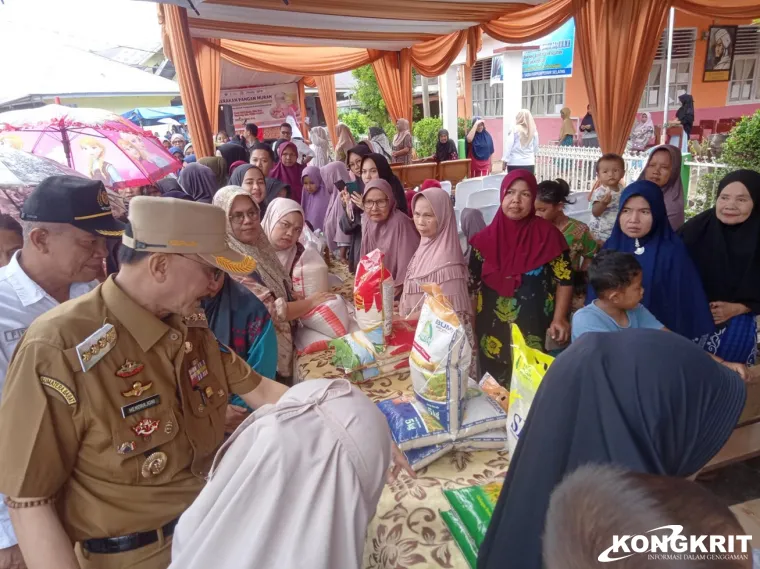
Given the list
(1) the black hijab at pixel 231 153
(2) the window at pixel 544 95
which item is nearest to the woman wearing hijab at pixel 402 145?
(1) the black hijab at pixel 231 153

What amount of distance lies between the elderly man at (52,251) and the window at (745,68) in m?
16.1

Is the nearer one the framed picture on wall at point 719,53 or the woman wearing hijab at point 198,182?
the woman wearing hijab at point 198,182

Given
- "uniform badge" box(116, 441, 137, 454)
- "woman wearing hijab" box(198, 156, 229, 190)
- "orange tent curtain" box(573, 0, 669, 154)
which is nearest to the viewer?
"uniform badge" box(116, 441, 137, 454)

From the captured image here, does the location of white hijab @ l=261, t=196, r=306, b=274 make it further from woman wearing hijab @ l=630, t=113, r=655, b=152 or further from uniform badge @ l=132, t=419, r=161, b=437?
woman wearing hijab @ l=630, t=113, r=655, b=152

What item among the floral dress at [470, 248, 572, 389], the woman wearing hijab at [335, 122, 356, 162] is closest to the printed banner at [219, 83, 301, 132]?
the woman wearing hijab at [335, 122, 356, 162]

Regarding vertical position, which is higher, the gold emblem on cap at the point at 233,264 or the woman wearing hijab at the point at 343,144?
the woman wearing hijab at the point at 343,144

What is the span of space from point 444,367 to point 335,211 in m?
3.41

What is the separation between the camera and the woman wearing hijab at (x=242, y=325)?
77.5 inches

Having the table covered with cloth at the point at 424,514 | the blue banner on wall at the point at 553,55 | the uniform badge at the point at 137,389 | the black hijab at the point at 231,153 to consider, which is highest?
the blue banner on wall at the point at 553,55

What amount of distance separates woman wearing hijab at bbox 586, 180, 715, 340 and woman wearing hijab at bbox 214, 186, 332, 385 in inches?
64.6

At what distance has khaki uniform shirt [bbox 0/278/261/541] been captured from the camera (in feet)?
3.38

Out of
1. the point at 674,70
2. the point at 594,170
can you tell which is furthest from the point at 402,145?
the point at 674,70

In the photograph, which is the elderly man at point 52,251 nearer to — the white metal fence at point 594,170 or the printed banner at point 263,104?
the white metal fence at point 594,170

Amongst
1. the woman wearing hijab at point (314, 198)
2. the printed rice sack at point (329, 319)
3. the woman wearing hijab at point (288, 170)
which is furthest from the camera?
the woman wearing hijab at point (288, 170)
